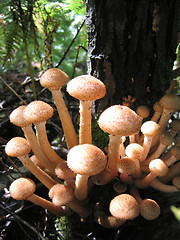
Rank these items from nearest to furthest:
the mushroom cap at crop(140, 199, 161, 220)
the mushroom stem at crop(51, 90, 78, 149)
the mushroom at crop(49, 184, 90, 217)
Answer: the mushroom cap at crop(140, 199, 161, 220) < the mushroom at crop(49, 184, 90, 217) < the mushroom stem at crop(51, 90, 78, 149)

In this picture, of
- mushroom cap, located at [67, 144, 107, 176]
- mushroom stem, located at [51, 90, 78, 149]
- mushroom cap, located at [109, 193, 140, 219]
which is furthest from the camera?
mushroom stem, located at [51, 90, 78, 149]

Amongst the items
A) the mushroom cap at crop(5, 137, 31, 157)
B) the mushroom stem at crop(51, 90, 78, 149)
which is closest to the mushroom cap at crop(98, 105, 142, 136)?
the mushroom stem at crop(51, 90, 78, 149)

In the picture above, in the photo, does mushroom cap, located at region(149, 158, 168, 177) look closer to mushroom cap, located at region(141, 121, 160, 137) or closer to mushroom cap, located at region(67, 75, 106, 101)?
mushroom cap, located at region(141, 121, 160, 137)

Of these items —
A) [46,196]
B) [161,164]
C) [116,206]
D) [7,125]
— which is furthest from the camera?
[7,125]

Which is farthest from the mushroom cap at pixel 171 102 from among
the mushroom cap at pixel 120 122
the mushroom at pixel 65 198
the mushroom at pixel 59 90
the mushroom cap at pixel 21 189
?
the mushroom cap at pixel 21 189

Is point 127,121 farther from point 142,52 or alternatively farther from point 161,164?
point 142,52

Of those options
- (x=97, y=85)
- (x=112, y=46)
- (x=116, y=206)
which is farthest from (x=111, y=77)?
(x=116, y=206)

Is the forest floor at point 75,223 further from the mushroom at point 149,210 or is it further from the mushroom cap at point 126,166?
the mushroom cap at point 126,166
